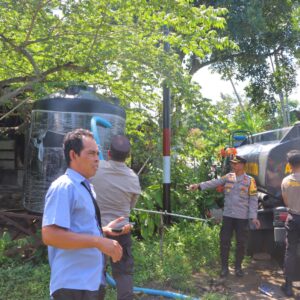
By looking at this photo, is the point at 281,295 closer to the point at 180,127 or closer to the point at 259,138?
the point at 259,138

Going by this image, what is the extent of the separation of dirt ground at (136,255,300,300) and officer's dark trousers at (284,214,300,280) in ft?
0.98

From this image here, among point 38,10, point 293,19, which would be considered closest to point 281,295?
point 38,10

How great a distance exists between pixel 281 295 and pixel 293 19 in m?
9.12

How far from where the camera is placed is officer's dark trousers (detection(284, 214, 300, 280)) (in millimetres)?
4394

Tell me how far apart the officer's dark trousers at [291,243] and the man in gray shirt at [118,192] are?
191 centimetres

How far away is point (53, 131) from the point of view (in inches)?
186

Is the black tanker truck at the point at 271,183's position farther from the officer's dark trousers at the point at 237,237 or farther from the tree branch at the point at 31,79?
the tree branch at the point at 31,79

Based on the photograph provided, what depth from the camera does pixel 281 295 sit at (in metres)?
4.46

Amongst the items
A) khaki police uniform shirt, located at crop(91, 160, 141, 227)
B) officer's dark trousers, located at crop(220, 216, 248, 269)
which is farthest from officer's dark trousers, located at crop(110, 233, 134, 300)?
officer's dark trousers, located at crop(220, 216, 248, 269)

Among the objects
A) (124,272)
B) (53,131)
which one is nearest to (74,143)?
(124,272)

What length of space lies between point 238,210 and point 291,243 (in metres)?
0.76

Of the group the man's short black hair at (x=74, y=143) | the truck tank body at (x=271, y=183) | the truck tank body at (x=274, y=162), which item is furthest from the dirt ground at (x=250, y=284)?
the man's short black hair at (x=74, y=143)

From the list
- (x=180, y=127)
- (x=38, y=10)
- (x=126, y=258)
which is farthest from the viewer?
(x=180, y=127)

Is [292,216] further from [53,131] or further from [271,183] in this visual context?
[53,131]
